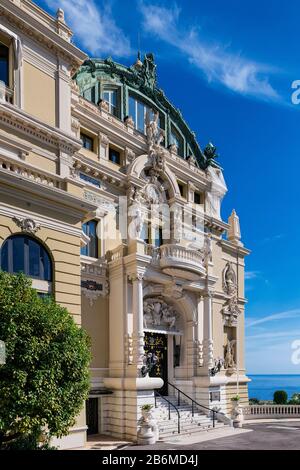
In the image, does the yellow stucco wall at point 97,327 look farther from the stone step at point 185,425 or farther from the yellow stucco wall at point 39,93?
the yellow stucco wall at point 39,93

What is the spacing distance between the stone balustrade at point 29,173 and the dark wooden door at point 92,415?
34.6ft

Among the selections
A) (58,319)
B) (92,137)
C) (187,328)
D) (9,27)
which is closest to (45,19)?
(9,27)

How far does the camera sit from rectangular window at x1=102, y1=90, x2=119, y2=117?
29781mm

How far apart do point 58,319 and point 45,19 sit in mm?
13549

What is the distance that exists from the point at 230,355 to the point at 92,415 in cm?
1309

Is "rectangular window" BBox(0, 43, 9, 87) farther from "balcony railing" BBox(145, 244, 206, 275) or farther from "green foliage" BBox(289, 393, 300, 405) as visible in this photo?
"green foliage" BBox(289, 393, 300, 405)

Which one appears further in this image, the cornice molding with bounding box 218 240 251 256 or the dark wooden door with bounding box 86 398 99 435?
the cornice molding with bounding box 218 240 251 256

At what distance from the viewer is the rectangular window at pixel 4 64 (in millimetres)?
19312

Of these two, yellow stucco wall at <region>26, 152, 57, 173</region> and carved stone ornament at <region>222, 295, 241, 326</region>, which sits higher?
yellow stucco wall at <region>26, 152, 57, 173</region>

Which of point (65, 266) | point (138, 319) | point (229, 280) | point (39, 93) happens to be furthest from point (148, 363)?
point (39, 93)

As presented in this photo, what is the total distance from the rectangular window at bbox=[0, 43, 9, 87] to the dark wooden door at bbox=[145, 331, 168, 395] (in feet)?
48.7

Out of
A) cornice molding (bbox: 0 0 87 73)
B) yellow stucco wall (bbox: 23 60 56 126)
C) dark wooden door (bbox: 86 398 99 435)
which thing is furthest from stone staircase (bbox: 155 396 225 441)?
cornice molding (bbox: 0 0 87 73)

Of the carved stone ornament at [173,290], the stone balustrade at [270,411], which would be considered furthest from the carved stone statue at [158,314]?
the stone balustrade at [270,411]

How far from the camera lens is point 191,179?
109 feet
